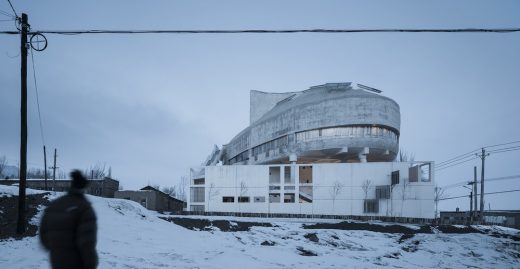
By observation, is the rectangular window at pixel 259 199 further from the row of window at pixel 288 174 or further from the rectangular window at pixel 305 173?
the rectangular window at pixel 305 173

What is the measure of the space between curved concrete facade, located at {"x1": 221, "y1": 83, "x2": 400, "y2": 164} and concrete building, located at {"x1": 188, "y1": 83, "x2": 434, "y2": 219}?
0.57 feet

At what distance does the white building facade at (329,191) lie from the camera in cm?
5378

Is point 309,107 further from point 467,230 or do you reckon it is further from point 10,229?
point 10,229

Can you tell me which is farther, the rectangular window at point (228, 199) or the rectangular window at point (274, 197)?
the rectangular window at point (228, 199)

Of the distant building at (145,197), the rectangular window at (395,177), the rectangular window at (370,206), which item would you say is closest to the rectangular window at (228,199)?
the distant building at (145,197)

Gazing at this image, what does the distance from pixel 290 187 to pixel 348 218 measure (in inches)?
730

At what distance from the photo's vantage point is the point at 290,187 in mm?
59344

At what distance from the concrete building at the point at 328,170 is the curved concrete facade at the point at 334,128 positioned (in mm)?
172

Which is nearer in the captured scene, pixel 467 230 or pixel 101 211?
pixel 101 211

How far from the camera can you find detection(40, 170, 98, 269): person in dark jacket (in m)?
4.20

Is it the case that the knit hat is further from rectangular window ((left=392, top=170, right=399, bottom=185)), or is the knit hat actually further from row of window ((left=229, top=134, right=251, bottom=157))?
row of window ((left=229, top=134, right=251, bottom=157))

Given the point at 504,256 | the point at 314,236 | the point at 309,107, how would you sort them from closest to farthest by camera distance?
the point at 504,256
the point at 314,236
the point at 309,107

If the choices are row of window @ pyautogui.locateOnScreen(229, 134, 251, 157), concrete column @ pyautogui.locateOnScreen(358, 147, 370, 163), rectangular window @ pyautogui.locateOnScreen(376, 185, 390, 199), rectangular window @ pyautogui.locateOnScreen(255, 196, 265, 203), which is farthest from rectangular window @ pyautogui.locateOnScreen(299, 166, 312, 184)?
rectangular window @ pyautogui.locateOnScreen(376, 185, 390, 199)

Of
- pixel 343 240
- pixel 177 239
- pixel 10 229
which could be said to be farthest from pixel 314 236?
pixel 10 229
